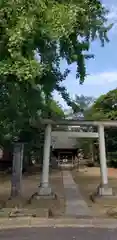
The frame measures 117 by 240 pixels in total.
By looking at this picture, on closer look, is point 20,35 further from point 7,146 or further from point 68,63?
point 7,146

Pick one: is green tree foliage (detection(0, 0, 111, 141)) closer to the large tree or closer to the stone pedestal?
the stone pedestal

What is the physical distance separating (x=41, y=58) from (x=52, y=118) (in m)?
6.23

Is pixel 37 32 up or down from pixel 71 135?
up

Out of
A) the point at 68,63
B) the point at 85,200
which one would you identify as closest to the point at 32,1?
the point at 68,63

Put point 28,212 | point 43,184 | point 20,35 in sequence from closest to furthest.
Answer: point 20,35, point 28,212, point 43,184

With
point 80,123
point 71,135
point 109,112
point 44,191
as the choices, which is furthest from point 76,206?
point 109,112


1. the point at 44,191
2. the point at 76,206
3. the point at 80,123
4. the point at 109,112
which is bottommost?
the point at 76,206

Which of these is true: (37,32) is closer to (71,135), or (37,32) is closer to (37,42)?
(37,42)

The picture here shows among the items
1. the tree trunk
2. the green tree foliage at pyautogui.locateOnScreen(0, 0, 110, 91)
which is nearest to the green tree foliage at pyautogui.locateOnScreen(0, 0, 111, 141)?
the green tree foliage at pyautogui.locateOnScreen(0, 0, 110, 91)

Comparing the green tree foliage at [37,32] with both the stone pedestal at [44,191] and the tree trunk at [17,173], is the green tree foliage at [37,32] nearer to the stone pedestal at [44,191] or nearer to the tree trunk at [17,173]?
the tree trunk at [17,173]

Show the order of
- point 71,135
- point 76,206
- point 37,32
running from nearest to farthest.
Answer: point 37,32, point 76,206, point 71,135

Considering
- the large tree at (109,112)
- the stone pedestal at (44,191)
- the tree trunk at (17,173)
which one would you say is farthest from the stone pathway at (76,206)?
the large tree at (109,112)

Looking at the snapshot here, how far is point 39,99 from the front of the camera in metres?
14.0

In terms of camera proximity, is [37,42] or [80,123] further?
[80,123]
